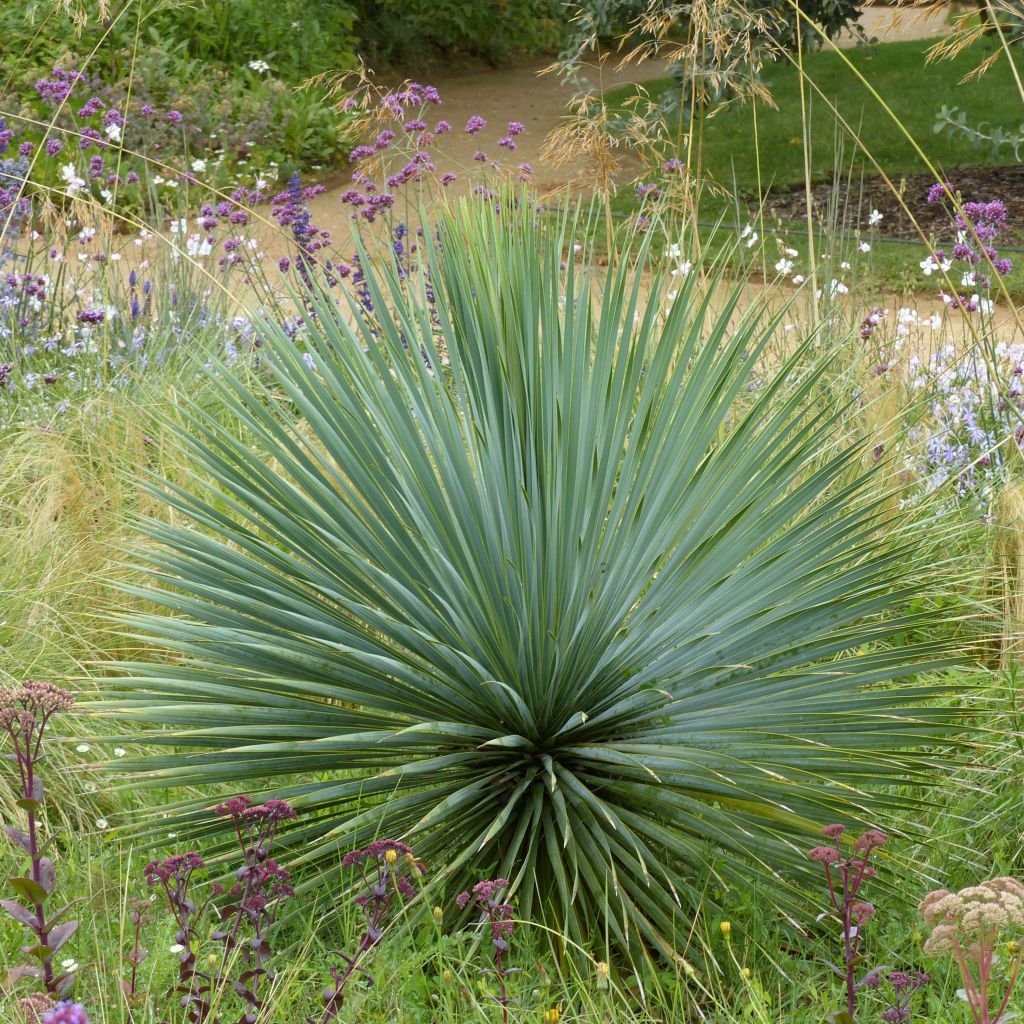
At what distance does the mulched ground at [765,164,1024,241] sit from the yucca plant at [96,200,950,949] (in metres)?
8.26

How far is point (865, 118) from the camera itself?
46.5ft

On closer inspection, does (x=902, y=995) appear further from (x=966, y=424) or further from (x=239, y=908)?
(x=966, y=424)

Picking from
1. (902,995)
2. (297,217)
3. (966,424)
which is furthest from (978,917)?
(297,217)

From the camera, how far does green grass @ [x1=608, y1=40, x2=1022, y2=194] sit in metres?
12.8

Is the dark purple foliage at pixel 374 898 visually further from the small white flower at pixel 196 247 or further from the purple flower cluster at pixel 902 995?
the small white flower at pixel 196 247

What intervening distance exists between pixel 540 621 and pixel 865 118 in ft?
42.5

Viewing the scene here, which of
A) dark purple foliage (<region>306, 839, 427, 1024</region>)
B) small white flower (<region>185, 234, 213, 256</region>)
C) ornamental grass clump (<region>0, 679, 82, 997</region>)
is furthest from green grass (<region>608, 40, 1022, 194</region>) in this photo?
ornamental grass clump (<region>0, 679, 82, 997</region>)

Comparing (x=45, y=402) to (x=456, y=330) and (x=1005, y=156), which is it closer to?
(x=456, y=330)

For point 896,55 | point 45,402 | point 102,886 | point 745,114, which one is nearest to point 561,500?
point 102,886

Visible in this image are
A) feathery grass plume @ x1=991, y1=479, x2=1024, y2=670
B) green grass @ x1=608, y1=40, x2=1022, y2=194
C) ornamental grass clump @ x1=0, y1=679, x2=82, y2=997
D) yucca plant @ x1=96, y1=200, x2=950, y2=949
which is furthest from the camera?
green grass @ x1=608, y1=40, x2=1022, y2=194

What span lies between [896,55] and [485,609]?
17382mm

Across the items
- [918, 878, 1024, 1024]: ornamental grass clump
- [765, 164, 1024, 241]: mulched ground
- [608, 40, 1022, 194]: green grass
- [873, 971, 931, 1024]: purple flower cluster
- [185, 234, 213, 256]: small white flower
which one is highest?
[608, 40, 1022, 194]: green grass

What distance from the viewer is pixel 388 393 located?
275 cm

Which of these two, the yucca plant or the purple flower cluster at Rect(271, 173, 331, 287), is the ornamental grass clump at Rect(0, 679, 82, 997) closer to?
the yucca plant
